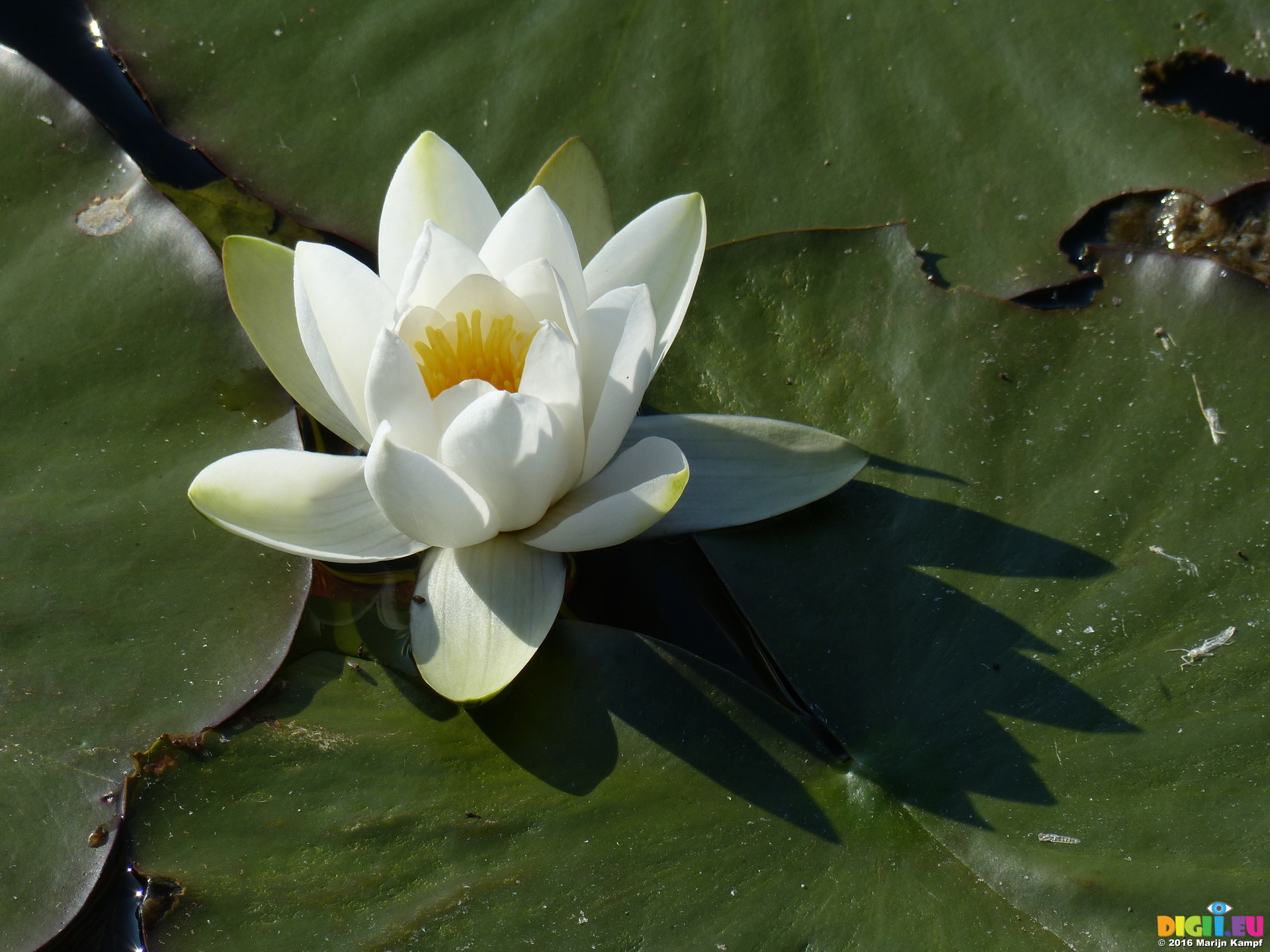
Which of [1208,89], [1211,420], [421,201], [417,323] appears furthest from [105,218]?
[1208,89]

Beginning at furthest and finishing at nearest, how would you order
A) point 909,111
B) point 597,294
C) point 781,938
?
point 909,111, point 597,294, point 781,938

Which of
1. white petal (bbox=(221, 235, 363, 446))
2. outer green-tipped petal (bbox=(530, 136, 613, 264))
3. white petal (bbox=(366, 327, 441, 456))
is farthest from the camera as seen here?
outer green-tipped petal (bbox=(530, 136, 613, 264))

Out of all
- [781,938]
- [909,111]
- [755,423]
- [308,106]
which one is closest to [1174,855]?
[781,938]

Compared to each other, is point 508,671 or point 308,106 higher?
point 308,106

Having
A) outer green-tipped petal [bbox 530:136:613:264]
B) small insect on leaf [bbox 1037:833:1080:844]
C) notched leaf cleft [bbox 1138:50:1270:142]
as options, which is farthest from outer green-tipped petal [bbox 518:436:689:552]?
notched leaf cleft [bbox 1138:50:1270:142]

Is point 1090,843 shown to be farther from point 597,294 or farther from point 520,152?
point 520,152

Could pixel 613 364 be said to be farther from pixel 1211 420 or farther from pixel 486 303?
pixel 1211 420

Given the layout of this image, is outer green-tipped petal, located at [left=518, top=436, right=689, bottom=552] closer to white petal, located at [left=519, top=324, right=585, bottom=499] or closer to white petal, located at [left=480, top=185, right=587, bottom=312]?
white petal, located at [left=519, top=324, right=585, bottom=499]
